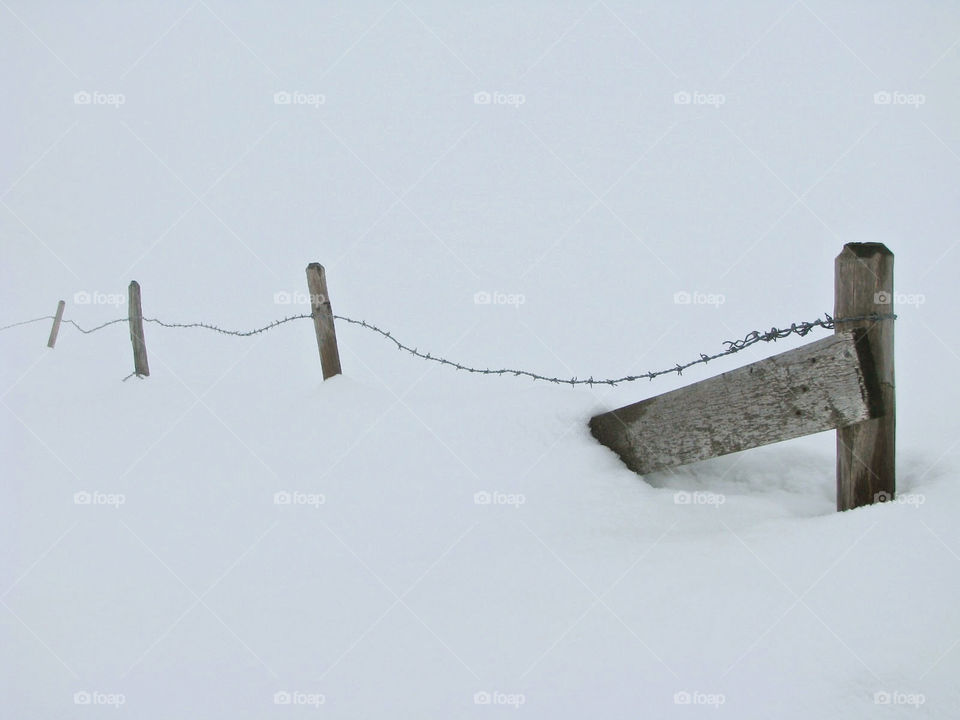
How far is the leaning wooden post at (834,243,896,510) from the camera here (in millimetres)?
2967

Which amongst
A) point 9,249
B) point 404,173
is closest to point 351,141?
point 404,173

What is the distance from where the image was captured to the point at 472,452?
412cm

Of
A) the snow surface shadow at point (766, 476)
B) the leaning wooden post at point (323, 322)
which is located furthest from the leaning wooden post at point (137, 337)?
the snow surface shadow at point (766, 476)

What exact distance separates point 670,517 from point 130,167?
39840mm

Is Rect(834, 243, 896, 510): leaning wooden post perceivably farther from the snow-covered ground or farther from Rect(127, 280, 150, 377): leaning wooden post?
Rect(127, 280, 150, 377): leaning wooden post

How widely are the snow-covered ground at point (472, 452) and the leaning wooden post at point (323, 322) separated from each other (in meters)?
0.30

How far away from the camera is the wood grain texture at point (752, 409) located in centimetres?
302

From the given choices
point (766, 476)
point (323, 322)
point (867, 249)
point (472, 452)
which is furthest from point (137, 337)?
point (867, 249)

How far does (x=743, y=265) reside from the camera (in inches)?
612

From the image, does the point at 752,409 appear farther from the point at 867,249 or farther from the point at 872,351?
the point at 867,249

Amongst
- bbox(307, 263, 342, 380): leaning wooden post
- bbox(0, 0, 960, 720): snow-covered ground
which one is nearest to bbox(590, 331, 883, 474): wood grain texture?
bbox(0, 0, 960, 720): snow-covered ground

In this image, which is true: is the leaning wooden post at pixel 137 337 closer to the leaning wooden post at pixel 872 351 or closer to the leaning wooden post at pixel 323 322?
the leaning wooden post at pixel 323 322

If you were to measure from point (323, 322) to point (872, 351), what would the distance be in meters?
4.26

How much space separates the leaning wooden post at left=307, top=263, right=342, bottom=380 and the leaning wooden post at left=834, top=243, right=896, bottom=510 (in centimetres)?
401
